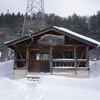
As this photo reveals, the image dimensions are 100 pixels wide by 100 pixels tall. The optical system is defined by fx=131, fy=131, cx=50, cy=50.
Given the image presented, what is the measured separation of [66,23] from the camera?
3762 centimetres

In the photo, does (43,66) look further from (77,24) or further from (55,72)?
(77,24)

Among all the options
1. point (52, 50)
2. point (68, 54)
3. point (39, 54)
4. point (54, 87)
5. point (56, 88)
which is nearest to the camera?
point (56, 88)

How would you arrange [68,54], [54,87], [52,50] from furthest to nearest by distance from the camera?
[68,54] → [52,50] → [54,87]

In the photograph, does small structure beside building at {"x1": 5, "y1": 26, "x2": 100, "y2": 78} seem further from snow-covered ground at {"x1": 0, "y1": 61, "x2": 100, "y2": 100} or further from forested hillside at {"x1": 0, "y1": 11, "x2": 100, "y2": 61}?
forested hillside at {"x1": 0, "y1": 11, "x2": 100, "y2": 61}

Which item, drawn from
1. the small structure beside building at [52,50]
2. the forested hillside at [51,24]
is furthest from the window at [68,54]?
the forested hillside at [51,24]

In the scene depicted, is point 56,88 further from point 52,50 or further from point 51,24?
point 51,24

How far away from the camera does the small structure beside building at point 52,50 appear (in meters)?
11.6

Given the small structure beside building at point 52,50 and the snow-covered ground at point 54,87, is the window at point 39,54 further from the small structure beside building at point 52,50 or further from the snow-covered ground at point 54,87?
the snow-covered ground at point 54,87

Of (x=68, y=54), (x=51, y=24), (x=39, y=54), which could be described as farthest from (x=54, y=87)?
(x=51, y=24)

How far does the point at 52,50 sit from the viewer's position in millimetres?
12398

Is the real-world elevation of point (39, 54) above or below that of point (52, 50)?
below

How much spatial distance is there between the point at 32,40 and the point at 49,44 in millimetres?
1573

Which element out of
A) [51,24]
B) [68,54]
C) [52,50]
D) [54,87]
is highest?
[51,24]

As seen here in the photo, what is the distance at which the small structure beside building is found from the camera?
11.6 meters
